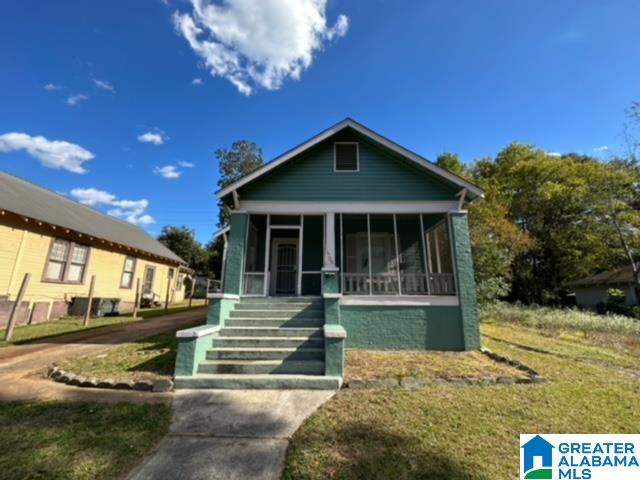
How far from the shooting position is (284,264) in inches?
416

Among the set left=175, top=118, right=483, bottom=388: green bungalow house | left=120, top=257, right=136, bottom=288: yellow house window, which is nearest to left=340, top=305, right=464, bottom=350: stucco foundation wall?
left=175, top=118, right=483, bottom=388: green bungalow house

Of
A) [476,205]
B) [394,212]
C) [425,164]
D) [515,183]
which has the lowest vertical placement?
[394,212]

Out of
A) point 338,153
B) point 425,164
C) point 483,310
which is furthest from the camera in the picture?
point 483,310

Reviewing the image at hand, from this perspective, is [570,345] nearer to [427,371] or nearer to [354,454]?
[427,371]

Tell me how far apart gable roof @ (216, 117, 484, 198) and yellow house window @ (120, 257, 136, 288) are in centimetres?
1139

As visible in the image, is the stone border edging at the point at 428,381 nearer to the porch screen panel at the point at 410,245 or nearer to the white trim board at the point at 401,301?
the white trim board at the point at 401,301

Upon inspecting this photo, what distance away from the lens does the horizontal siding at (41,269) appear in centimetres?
1019

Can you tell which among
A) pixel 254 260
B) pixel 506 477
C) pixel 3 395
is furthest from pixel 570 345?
pixel 3 395

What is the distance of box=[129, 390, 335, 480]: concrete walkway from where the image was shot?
284 centimetres

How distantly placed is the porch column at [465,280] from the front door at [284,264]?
516cm

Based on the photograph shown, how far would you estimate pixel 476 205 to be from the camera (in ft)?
58.4

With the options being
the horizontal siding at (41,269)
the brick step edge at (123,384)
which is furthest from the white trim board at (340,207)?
the horizontal siding at (41,269)

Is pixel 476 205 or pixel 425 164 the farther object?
pixel 476 205

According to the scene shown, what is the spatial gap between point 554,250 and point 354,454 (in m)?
29.9
